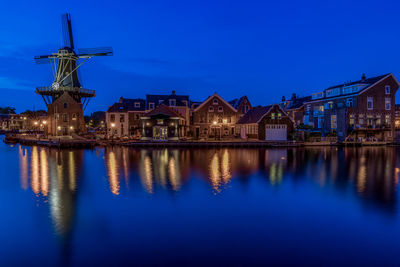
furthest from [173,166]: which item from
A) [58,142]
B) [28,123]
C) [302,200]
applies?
[28,123]

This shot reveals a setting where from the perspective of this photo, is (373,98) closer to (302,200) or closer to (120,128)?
(302,200)

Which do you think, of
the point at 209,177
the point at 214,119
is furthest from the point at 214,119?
the point at 209,177

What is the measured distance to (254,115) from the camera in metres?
51.8

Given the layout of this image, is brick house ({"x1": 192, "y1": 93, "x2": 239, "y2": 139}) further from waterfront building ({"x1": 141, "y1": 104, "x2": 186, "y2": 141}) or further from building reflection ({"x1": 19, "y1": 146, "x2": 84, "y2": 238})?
building reflection ({"x1": 19, "y1": 146, "x2": 84, "y2": 238})

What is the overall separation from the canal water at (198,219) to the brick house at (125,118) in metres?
37.7

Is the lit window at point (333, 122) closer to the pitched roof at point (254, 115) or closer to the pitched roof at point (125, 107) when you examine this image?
the pitched roof at point (254, 115)

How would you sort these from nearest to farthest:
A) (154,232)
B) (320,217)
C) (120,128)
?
(154,232)
(320,217)
(120,128)

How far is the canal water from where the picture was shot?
8891mm

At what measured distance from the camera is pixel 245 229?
1088 cm

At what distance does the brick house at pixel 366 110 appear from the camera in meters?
47.9

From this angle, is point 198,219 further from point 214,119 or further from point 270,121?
point 214,119

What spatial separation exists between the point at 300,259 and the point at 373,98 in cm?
4845

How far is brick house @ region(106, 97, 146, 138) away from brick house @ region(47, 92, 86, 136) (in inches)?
253

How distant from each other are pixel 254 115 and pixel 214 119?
755 centimetres
